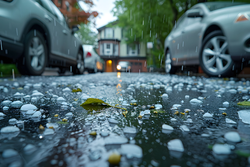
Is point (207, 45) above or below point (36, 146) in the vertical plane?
above

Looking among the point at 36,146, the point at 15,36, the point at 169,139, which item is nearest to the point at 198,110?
the point at 169,139

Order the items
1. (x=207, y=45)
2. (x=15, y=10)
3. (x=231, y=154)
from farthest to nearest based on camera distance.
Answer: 1. (x=207, y=45)
2. (x=15, y=10)
3. (x=231, y=154)

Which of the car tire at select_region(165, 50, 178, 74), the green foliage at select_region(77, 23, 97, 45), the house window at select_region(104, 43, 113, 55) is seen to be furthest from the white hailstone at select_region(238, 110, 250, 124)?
the green foliage at select_region(77, 23, 97, 45)

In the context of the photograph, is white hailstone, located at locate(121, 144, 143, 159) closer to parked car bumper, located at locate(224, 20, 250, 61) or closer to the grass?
parked car bumper, located at locate(224, 20, 250, 61)

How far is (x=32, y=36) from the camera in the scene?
3592 mm

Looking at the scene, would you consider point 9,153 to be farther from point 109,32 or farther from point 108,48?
point 109,32

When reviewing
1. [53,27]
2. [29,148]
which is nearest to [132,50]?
[53,27]

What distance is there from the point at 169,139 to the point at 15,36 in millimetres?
3172

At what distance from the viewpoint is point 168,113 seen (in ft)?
3.77

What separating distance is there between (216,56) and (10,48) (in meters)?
3.71

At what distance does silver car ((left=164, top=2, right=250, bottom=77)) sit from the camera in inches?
123

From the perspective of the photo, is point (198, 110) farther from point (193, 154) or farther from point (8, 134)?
point (8, 134)

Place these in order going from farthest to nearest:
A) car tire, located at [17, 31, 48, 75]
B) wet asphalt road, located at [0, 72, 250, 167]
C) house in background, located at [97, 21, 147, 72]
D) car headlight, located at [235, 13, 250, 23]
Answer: house in background, located at [97, 21, 147, 72]
car tire, located at [17, 31, 48, 75]
car headlight, located at [235, 13, 250, 23]
wet asphalt road, located at [0, 72, 250, 167]

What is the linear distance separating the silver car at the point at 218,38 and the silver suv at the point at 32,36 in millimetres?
3208
